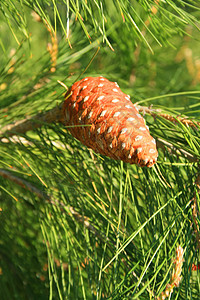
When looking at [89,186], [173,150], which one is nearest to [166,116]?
[173,150]

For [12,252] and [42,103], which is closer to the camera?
[42,103]

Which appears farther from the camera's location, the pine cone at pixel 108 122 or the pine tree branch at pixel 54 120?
the pine tree branch at pixel 54 120

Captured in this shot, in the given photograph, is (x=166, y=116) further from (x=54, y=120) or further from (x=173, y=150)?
(x=54, y=120)

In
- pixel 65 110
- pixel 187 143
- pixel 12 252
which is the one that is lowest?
pixel 12 252

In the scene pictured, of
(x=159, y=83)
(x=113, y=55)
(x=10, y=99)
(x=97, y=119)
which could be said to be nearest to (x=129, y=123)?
(x=97, y=119)

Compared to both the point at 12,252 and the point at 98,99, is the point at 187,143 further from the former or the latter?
the point at 12,252
